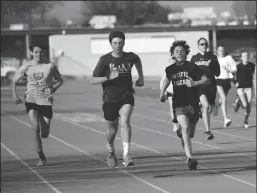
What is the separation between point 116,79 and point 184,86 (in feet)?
1.91

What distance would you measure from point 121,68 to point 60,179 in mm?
27442

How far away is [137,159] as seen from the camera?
37906mm

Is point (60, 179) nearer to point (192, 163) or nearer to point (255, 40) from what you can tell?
point (192, 163)

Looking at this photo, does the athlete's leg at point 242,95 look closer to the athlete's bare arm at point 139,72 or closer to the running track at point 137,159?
the running track at point 137,159

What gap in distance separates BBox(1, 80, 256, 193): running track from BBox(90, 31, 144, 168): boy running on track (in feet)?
62.0

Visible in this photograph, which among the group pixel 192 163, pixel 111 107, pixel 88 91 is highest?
pixel 111 107

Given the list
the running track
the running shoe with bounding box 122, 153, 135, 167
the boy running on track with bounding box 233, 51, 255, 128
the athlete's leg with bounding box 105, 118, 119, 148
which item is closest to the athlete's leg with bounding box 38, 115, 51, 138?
the athlete's leg with bounding box 105, 118, 119, 148

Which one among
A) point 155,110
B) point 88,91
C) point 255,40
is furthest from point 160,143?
point 255,40

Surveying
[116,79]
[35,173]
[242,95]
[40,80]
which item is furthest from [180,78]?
[35,173]

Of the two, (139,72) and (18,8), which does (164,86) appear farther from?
(18,8)

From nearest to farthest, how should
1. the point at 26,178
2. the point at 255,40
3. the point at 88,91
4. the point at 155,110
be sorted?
the point at 26,178
the point at 155,110
the point at 88,91
the point at 255,40

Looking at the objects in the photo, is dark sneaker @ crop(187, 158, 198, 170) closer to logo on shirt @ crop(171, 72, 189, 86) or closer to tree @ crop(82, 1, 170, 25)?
logo on shirt @ crop(171, 72, 189, 86)

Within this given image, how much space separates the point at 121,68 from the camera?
30.3 ft

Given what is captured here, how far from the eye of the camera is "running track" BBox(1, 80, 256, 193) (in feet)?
115
